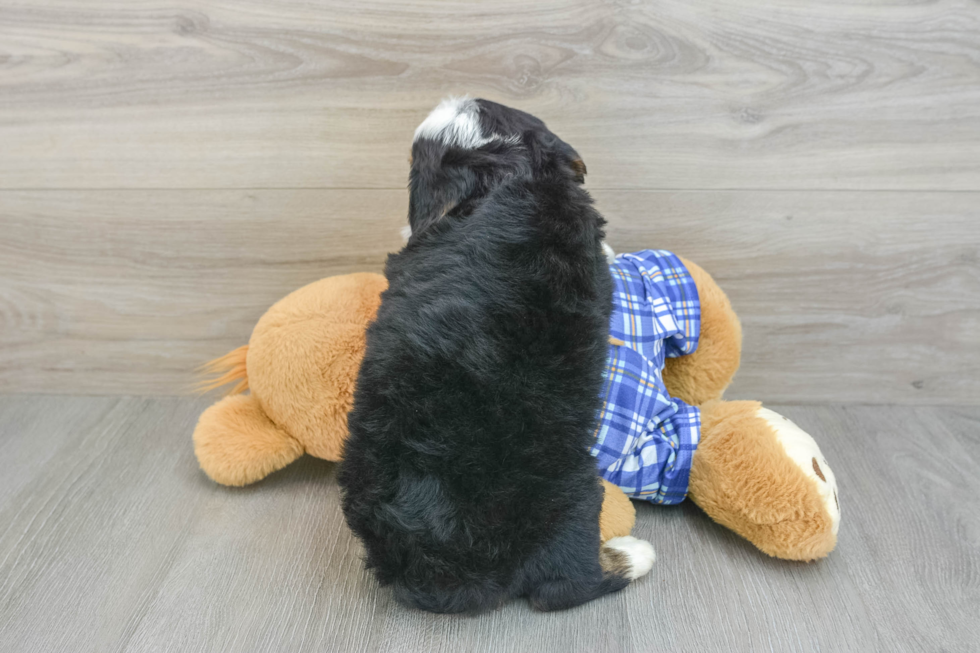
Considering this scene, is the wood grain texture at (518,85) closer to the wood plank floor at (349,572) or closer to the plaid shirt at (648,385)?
the plaid shirt at (648,385)

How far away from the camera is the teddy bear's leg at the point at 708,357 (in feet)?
3.18

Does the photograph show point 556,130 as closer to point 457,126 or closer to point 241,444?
point 457,126

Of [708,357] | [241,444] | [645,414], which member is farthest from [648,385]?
[241,444]

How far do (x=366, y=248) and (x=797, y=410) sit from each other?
829 millimetres

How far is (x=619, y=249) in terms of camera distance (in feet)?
3.62

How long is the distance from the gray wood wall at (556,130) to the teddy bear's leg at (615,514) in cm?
44

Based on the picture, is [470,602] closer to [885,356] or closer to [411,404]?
[411,404]

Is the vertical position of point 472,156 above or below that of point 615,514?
above

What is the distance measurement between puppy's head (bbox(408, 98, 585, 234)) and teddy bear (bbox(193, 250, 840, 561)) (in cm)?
18

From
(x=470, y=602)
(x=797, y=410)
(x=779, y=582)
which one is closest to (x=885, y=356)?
(x=797, y=410)

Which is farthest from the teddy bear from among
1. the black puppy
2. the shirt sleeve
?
the black puppy

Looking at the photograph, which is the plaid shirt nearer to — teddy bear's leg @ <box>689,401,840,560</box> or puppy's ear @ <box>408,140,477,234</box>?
teddy bear's leg @ <box>689,401,840,560</box>

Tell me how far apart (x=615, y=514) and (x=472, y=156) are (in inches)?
19.1

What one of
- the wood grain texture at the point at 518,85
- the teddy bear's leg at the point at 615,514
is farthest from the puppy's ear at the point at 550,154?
the teddy bear's leg at the point at 615,514
